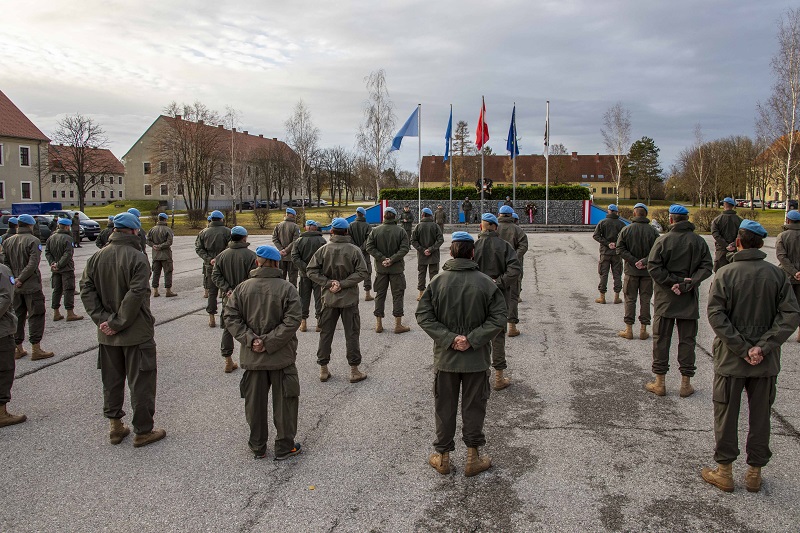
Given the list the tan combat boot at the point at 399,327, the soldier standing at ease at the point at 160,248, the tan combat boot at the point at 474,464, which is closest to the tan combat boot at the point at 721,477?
the tan combat boot at the point at 474,464

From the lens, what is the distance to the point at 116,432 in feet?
18.4

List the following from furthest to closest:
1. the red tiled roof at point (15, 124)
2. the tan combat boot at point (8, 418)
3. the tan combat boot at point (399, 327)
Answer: the red tiled roof at point (15, 124) → the tan combat boot at point (399, 327) → the tan combat boot at point (8, 418)

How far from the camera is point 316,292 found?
10750 mm

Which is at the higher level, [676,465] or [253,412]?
[253,412]

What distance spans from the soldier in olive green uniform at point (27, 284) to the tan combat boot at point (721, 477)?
8.89m

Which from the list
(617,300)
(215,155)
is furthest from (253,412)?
(215,155)

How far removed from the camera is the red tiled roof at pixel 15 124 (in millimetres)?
56312

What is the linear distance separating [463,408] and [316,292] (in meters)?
6.27

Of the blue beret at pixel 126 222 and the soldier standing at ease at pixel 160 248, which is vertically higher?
the blue beret at pixel 126 222

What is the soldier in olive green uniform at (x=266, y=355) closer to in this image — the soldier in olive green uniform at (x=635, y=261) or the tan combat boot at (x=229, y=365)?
the tan combat boot at (x=229, y=365)

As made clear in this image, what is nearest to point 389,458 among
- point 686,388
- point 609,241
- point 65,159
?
point 686,388

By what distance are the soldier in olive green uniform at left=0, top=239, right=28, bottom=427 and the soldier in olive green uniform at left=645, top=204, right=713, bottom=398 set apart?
7.25m

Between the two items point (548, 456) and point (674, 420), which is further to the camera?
point (674, 420)

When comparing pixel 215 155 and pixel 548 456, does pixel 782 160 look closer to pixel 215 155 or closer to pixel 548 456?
pixel 548 456
